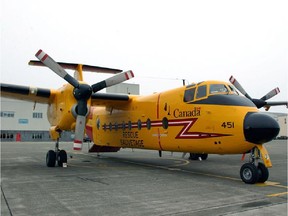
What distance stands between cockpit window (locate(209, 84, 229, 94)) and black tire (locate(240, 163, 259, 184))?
283cm

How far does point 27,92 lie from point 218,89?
880 cm

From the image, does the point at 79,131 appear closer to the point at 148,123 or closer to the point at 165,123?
the point at 148,123

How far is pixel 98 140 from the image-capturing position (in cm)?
1873

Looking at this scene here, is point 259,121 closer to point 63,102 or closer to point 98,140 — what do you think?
point 63,102

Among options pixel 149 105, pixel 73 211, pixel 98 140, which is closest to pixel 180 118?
pixel 149 105

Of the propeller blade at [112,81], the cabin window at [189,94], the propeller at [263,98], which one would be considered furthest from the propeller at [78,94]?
the propeller at [263,98]

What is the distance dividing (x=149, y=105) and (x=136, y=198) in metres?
7.38

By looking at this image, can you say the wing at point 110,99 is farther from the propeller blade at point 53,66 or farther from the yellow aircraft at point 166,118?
the propeller blade at point 53,66

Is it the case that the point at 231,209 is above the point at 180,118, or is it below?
below

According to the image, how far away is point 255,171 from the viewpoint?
923 centimetres

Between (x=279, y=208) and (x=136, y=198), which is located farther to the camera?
(x=136, y=198)

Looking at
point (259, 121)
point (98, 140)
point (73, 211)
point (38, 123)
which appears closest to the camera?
point (73, 211)

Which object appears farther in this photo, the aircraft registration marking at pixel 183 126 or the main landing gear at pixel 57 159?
the main landing gear at pixel 57 159

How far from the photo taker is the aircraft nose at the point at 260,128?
9.03 metres
